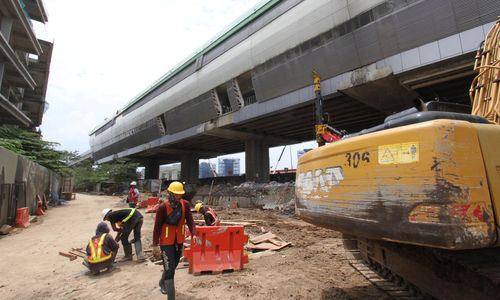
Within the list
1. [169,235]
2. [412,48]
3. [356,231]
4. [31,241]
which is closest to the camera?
[356,231]

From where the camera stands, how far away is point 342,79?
15500mm

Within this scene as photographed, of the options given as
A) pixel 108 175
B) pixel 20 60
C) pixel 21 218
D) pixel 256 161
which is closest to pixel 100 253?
pixel 21 218

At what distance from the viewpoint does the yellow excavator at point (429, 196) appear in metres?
1.57

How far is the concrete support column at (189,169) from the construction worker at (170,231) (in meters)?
34.8

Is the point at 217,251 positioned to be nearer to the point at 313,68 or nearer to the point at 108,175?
the point at 313,68

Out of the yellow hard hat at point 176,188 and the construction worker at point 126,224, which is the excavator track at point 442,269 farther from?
the construction worker at point 126,224

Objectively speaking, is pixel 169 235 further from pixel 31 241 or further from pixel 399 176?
pixel 31 241

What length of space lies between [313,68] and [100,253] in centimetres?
1541

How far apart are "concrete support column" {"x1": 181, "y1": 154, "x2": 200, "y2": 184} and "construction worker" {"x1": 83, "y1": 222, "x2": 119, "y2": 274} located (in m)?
32.9

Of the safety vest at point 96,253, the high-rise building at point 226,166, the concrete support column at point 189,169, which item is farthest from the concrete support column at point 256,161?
the high-rise building at point 226,166

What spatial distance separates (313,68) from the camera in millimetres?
16609

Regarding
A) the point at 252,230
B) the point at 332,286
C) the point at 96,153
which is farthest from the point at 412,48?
the point at 96,153

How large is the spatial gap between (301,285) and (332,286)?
1.57ft

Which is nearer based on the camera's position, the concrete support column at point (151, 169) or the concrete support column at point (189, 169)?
the concrete support column at point (189, 169)
